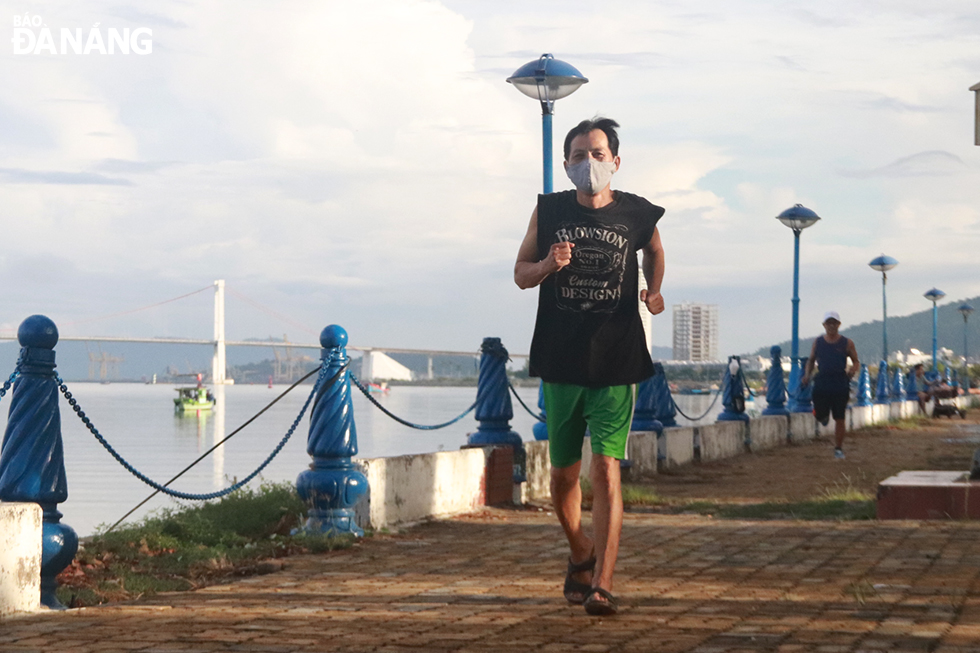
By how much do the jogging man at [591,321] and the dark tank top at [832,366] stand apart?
31.5 feet

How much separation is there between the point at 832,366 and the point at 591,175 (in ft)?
32.9

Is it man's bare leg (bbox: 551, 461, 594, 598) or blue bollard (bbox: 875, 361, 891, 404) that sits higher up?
blue bollard (bbox: 875, 361, 891, 404)

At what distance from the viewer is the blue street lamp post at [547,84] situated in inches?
489

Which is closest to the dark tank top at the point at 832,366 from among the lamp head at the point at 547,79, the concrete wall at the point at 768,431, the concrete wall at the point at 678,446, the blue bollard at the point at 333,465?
the concrete wall at the point at 678,446

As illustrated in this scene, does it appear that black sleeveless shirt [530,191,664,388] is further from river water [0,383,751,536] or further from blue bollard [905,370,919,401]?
blue bollard [905,370,919,401]

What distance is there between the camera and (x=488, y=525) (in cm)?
865

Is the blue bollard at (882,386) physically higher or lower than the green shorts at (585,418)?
higher

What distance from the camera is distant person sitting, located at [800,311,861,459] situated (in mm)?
14484

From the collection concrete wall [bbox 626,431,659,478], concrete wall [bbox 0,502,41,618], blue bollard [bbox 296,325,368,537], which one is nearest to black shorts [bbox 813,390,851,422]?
concrete wall [bbox 626,431,659,478]

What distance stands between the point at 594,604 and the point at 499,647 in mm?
689

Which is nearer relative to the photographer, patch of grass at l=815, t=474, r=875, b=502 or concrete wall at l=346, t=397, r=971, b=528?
concrete wall at l=346, t=397, r=971, b=528

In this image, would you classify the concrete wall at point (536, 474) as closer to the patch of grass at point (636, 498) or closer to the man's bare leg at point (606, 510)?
the patch of grass at point (636, 498)

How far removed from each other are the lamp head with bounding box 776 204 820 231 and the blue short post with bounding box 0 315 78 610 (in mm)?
21593

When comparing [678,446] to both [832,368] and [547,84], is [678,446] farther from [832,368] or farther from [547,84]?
Answer: [547,84]
